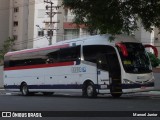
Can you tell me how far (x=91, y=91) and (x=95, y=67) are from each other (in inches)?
55.7

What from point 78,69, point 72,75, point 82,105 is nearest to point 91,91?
point 78,69

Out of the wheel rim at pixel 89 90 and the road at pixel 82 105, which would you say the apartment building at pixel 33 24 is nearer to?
the wheel rim at pixel 89 90

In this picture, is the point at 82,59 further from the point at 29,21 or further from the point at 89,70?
the point at 29,21

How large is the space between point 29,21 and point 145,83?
2022 inches

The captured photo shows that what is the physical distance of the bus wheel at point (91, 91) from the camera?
80.6 feet

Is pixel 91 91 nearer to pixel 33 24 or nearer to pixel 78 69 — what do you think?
pixel 78 69

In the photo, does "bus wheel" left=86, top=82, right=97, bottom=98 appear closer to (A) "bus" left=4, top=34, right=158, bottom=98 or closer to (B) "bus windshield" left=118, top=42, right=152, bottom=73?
(A) "bus" left=4, top=34, right=158, bottom=98

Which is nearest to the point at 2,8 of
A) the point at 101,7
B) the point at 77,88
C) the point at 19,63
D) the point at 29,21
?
the point at 29,21

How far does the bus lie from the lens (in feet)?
77.4

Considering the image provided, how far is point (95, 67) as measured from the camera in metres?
24.5

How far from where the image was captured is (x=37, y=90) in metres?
30.3

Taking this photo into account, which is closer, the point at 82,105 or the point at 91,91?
the point at 82,105

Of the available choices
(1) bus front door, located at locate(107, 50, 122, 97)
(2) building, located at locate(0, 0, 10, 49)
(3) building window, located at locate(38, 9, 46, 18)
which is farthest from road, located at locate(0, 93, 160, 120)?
(2) building, located at locate(0, 0, 10, 49)

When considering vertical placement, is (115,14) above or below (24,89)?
above
